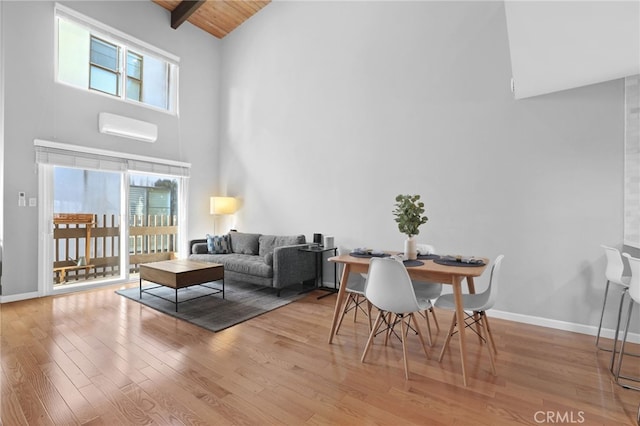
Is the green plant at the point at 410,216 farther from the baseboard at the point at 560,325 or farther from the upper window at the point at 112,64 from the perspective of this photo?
the upper window at the point at 112,64

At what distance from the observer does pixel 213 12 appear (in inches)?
216

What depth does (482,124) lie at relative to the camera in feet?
10.9

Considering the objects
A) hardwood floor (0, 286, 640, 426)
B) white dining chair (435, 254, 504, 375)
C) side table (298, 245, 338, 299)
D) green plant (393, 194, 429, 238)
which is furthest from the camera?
side table (298, 245, 338, 299)

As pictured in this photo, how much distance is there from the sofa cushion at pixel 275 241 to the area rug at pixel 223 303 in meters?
0.61

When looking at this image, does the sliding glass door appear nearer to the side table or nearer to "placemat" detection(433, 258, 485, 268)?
the side table

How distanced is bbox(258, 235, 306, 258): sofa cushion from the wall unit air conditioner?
8.50 feet

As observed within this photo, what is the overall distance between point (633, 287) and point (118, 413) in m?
3.27

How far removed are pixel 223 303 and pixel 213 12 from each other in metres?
5.24

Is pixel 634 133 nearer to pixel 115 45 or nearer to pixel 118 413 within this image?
pixel 118 413

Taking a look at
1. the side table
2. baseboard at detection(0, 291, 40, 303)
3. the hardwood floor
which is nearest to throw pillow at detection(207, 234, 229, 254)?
the side table

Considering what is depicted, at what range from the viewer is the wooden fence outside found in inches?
170

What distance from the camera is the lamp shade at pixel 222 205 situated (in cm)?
554

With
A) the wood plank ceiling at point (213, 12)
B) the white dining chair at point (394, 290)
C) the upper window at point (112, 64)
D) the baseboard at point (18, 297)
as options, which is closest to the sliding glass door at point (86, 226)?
the baseboard at point (18, 297)

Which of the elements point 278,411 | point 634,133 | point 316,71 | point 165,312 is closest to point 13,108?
point 165,312
